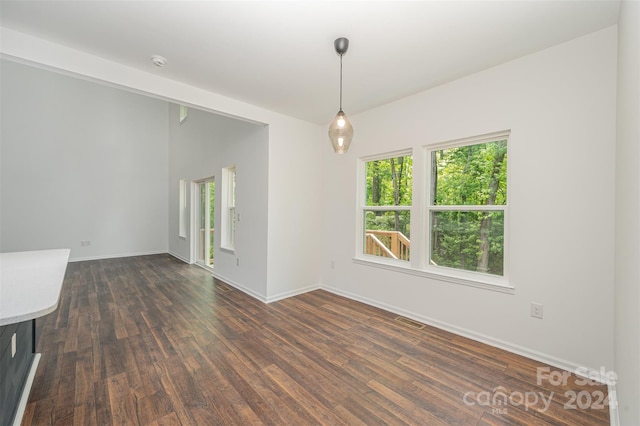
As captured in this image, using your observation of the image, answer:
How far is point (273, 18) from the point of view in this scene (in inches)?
74.5

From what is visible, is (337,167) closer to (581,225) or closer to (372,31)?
(372,31)

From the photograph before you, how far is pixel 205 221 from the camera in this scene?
587 centimetres

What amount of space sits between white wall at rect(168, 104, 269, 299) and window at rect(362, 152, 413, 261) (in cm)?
149

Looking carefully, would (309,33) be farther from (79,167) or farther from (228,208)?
(79,167)

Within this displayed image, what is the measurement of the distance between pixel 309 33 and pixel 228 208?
3.62m

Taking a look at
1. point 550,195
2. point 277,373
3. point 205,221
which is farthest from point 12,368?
point 205,221

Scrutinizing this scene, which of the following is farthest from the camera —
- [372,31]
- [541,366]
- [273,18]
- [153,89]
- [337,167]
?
→ [337,167]

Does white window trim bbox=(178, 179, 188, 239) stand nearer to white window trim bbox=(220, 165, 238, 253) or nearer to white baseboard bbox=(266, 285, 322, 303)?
white window trim bbox=(220, 165, 238, 253)

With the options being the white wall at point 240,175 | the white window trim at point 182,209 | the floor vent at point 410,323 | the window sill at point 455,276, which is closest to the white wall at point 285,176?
the white wall at point 240,175

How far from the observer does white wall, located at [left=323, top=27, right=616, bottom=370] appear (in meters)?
1.99

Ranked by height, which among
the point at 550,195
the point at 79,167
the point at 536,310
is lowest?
the point at 536,310

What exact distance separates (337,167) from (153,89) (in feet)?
8.17

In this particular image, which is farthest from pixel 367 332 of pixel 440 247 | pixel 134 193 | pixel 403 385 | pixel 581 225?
pixel 134 193

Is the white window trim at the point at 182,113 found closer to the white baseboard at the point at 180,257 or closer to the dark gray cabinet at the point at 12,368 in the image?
the white baseboard at the point at 180,257
